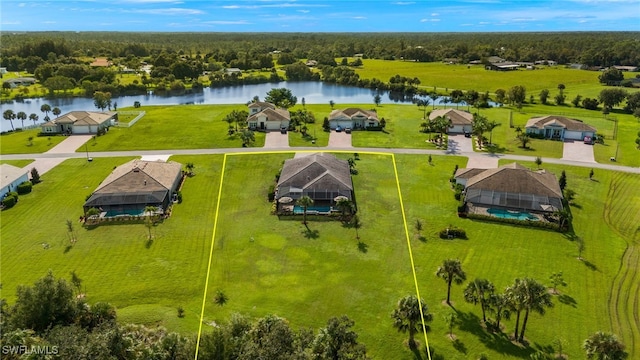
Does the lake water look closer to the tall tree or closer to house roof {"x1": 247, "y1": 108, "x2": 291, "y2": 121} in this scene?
the tall tree

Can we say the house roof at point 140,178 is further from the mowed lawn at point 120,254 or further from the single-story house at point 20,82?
the single-story house at point 20,82

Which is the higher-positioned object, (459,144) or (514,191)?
(459,144)

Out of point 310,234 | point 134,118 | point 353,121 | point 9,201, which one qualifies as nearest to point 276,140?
point 353,121

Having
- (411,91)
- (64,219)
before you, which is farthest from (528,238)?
(411,91)

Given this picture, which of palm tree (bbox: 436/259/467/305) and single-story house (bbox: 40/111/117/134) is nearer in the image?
palm tree (bbox: 436/259/467/305)

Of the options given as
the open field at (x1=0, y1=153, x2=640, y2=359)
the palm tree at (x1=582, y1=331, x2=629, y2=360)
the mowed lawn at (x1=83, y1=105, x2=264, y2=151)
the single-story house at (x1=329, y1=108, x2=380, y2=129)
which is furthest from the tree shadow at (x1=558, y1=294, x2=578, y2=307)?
the single-story house at (x1=329, y1=108, x2=380, y2=129)
